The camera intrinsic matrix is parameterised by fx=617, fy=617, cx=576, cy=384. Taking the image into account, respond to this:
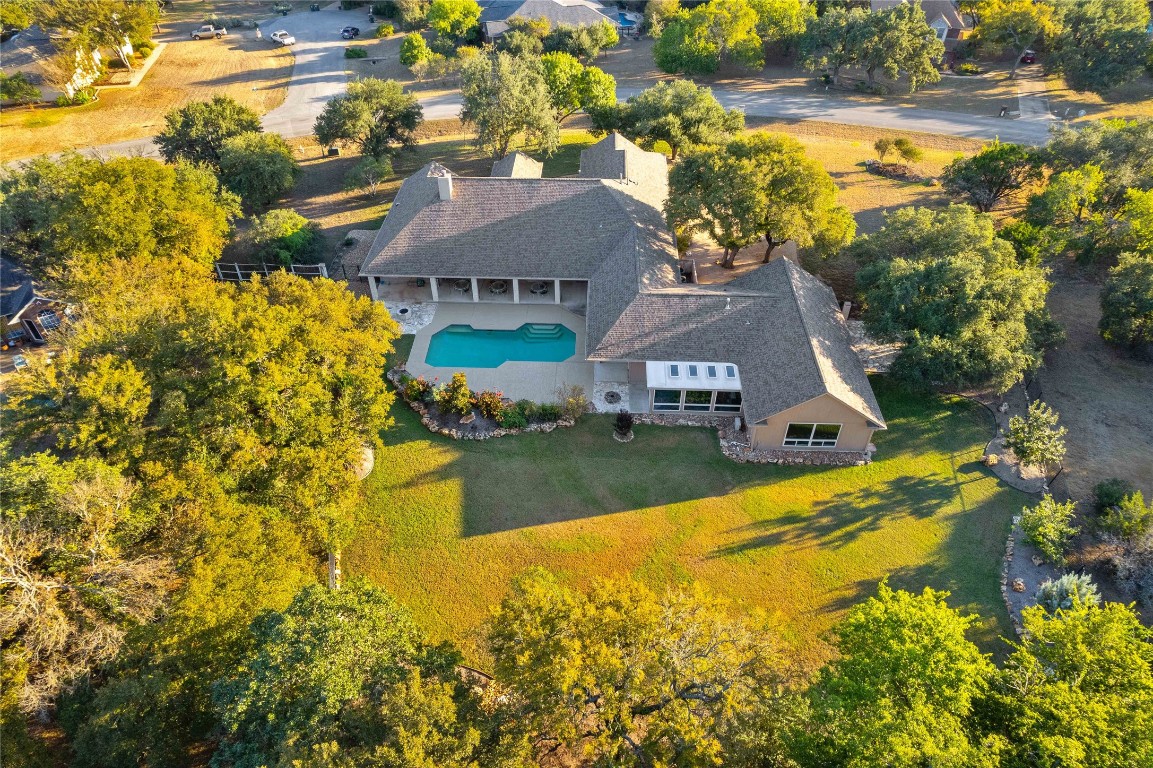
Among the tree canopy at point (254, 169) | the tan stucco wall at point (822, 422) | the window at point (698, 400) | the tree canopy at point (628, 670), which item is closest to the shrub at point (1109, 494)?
the tan stucco wall at point (822, 422)

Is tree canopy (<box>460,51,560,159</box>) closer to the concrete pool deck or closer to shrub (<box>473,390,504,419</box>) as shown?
the concrete pool deck

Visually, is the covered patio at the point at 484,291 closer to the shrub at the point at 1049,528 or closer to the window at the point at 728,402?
the window at the point at 728,402

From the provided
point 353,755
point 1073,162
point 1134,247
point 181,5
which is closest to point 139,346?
point 353,755

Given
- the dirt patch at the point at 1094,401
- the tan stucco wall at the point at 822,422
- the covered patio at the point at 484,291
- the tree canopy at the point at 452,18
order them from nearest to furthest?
the tan stucco wall at the point at 822,422
the dirt patch at the point at 1094,401
the covered patio at the point at 484,291
the tree canopy at the point at 452,18

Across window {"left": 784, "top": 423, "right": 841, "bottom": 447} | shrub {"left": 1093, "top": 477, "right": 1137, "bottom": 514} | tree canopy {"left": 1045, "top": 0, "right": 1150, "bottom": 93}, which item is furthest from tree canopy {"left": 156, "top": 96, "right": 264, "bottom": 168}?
tree canopy {"left": 1045, "top": 0, "right": 1150, "bottom": 93}

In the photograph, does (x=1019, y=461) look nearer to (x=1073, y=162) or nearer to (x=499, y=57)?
(x=1073, y=162)

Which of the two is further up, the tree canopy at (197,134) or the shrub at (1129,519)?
the tree canopy at (197,134)
